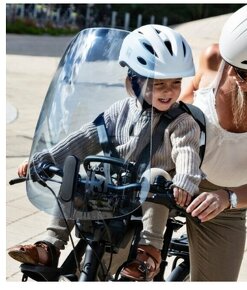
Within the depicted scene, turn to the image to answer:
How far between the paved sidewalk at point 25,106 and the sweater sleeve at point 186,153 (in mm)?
2096

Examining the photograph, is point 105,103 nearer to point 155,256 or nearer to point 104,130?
point 104,130

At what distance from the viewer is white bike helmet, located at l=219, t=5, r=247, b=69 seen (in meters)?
2.65

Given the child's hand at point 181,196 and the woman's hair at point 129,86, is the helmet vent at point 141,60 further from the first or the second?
the child's hand at point 181,196

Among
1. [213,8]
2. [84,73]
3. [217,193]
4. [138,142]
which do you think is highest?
[84,73]

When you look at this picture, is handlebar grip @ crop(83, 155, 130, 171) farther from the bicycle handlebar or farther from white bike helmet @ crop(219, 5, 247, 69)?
white bike helmet @ crop(219, 5, 247, 69)

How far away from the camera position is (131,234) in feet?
8.16

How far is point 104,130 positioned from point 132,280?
526 mm

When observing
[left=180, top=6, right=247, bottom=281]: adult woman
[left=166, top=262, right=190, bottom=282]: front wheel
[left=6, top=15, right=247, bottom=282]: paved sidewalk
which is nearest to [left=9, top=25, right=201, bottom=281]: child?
[left=180, top=6, right=247, bottom=281]: adult woman

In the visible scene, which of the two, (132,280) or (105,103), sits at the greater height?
(105,103)

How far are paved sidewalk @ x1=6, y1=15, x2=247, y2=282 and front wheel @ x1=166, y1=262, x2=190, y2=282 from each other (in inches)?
50.1

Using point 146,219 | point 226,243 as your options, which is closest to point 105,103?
point 146,219
